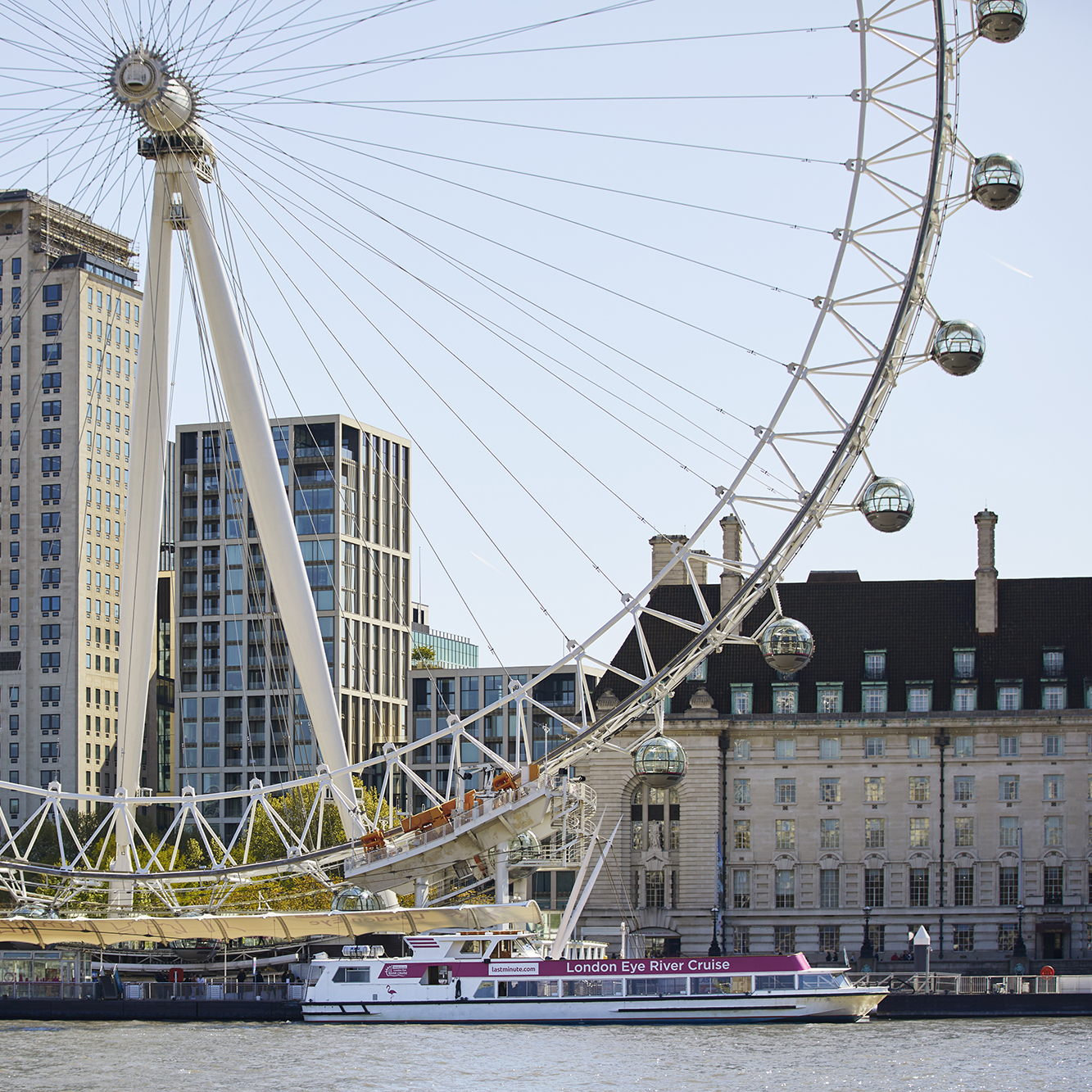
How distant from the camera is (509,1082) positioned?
2135 inches

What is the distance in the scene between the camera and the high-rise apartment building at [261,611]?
167 metres

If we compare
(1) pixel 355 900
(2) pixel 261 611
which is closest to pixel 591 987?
→ (1) pixel 355 900

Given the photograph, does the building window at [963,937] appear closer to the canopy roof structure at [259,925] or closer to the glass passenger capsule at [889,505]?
the canopy roof structure at [259,925]

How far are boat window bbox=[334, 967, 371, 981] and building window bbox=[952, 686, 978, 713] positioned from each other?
43352 mm

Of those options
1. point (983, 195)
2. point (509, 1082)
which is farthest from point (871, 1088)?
point (983, 195)

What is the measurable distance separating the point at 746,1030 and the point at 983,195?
97.2 feet

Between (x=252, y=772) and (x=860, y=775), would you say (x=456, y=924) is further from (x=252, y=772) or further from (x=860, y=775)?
(x=252, y=772)

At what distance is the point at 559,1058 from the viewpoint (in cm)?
6081

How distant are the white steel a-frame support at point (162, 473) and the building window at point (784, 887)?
147 feet

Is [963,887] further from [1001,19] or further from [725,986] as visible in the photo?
[1001,19]

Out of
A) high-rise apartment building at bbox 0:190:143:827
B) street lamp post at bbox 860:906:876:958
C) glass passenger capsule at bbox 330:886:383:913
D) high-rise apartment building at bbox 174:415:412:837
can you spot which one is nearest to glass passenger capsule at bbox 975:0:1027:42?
glass passenger capsule at bbox 330:886:383:913

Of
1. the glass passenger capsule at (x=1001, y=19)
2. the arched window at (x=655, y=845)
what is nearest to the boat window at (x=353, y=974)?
the arched window at (x=655, y=845)

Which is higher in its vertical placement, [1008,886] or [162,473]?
[162,473]

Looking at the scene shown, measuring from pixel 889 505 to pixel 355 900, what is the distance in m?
25.5
